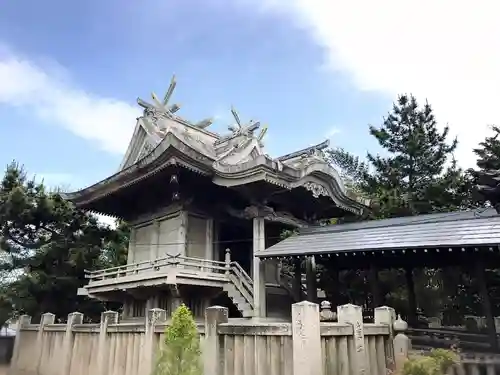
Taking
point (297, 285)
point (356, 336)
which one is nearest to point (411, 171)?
point (297, 285)

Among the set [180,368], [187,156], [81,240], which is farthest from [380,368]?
[81,240]

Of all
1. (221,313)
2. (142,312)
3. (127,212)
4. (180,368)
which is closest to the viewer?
(180,368)

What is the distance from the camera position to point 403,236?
11039 mm

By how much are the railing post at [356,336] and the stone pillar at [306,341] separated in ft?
3.28

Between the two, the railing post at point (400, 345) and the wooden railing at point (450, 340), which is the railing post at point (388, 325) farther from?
the wooden railing at point (450, 340)

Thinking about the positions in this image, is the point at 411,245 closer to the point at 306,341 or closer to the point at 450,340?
the point at 450,340

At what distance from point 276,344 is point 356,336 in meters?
1.56

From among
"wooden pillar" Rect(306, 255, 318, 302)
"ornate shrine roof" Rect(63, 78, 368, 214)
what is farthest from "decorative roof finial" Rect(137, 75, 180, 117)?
"wooden pillar" Rect(306, 255, 318, 302)

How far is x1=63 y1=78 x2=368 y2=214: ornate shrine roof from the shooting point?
43.6 feet

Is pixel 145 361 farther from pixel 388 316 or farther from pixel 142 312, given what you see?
pixel 142 312

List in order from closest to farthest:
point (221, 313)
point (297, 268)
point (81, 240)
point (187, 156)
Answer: point (221, 313) → point (187, 156) → point (297, 268) → point (81, 240)

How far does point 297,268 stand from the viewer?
592 inches

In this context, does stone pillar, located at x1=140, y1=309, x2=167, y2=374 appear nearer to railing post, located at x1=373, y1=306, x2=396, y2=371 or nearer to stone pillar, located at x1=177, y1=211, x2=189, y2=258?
railing post, located at x1=373, y1=306, x2=396, y2=371

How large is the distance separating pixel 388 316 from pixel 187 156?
24.5 ft
